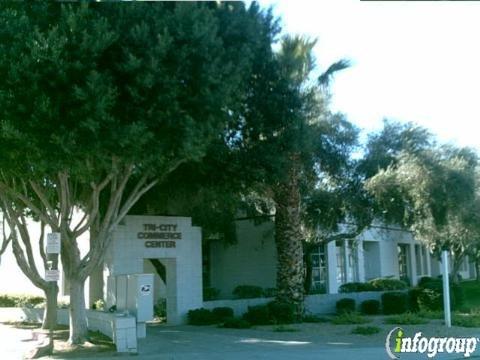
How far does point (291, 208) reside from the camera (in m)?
20.5

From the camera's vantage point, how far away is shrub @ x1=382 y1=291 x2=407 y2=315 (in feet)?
80.3

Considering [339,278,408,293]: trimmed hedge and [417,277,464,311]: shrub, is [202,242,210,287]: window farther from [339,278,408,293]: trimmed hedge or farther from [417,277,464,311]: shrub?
[417,277,464,311]: shrub

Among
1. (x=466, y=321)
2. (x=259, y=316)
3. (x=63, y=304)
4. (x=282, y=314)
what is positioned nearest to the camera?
(x=466, y=321)

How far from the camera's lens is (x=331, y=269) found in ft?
106

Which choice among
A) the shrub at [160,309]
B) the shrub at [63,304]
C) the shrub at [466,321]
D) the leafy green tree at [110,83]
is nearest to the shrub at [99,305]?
the shrub at [63,304]

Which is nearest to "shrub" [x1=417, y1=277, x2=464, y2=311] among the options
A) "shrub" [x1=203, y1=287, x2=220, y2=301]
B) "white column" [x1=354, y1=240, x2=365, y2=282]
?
"shrub" [x1=203, y1=287, x2=220, y2=301]

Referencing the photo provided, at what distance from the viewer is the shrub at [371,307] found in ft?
83.8

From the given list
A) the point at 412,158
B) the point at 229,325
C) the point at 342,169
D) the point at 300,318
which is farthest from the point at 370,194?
the point at 229,325

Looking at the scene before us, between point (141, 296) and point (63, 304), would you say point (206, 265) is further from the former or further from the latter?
point (141, 296)

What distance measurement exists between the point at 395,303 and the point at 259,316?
6846 millimetres

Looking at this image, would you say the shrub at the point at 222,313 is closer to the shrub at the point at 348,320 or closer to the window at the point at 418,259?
the shrub at the point at 348,320

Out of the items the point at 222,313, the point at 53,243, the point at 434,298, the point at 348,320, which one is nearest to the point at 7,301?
the point at 222,313

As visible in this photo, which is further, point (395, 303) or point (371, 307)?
point (371, 307)

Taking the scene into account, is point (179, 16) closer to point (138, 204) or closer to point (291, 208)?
point (291, 208)
